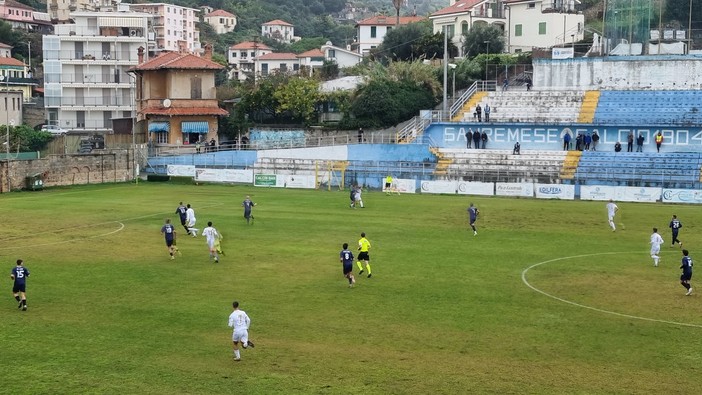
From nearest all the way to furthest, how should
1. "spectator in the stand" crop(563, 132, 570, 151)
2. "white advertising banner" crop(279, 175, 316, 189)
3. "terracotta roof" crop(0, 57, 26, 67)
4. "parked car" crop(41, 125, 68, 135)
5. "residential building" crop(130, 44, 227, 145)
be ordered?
"white advertising banner" crop(279, 175, 316, 189) < "spectator in the stand" crop(563, 132, 570, 151) < "residential building" crop(130, 44, 227, 145) < "parked car" crop(41, 125, 68, 135) < "terracotta roof" crop(0, 57, 26, 67)

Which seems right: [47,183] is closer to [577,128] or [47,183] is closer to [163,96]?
[163,96]

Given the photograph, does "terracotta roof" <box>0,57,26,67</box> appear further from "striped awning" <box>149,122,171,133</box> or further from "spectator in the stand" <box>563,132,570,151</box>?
"spectator in the stand" <box>563,132,570,151</box>

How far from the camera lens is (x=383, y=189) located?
64.9 m

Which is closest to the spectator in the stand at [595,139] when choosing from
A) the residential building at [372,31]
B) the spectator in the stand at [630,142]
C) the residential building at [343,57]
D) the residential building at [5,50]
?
the spectator in the stand at [630,142]

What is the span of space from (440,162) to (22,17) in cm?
11752

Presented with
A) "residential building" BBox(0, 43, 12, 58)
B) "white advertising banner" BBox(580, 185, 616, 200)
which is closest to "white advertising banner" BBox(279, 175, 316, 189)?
"white advertising banner" BBox(580, 185, 616, 200)

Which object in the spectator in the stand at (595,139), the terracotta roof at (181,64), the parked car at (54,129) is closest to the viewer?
the spectator in the stand at (595,139)

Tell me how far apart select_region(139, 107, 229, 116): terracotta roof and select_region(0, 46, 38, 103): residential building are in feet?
81.2

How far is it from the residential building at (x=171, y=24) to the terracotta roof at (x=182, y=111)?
79.7 m

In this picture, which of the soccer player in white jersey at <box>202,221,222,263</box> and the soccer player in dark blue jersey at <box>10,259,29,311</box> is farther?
the soccer player in white jersey at <box>202,221,222,263</box>

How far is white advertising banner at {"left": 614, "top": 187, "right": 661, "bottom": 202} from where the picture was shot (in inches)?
2280

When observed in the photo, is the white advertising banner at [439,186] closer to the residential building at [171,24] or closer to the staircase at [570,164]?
the staircase at [570,164]

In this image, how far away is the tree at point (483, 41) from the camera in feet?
328

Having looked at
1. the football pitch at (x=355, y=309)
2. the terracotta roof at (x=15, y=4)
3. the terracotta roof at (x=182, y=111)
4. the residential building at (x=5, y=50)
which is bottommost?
the football pitch at (x=355, y=309)
